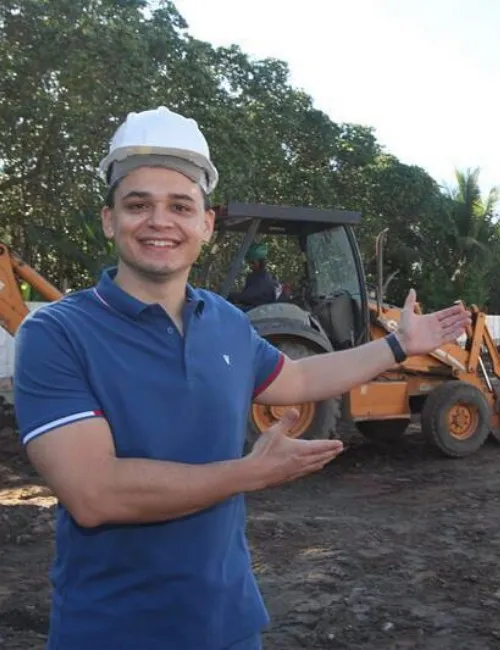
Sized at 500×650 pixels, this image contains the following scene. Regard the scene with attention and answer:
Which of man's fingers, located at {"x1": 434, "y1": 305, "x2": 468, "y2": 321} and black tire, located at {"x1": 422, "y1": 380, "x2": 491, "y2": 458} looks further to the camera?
black tire, located at {"x1": 422, "y1": 380, "x2": 491, "y2": 458}

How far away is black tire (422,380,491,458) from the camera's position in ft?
25.7

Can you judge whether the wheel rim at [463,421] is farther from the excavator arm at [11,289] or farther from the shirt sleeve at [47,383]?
the shirt sleeve at [47,383]

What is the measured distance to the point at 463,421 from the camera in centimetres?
805

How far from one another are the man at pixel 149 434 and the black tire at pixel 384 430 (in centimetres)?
723

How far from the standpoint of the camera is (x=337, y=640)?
3.78m

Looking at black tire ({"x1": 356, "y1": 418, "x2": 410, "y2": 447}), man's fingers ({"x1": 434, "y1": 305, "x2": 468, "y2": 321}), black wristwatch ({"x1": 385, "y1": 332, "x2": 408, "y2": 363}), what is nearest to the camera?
black wristwatch ({"x1": 385, "y1": 332, "x2": 408, "y2": 363})

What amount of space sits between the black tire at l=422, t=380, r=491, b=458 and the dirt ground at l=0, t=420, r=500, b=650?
179mm

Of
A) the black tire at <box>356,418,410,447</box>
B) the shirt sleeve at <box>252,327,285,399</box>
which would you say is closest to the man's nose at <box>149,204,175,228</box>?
the shirt sleeve at <box>252,327,285,399</box>

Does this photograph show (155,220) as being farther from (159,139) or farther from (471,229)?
(471,229)

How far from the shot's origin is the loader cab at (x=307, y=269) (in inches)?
284

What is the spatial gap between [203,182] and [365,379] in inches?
30.8

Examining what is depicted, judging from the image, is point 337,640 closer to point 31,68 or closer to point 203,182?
point 203,182

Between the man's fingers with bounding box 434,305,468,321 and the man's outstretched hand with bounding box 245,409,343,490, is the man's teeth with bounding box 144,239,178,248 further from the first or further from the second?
the man's fingers with bounding box 434,305,468,321

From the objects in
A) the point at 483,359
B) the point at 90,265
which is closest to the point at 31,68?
the point at 90,265
